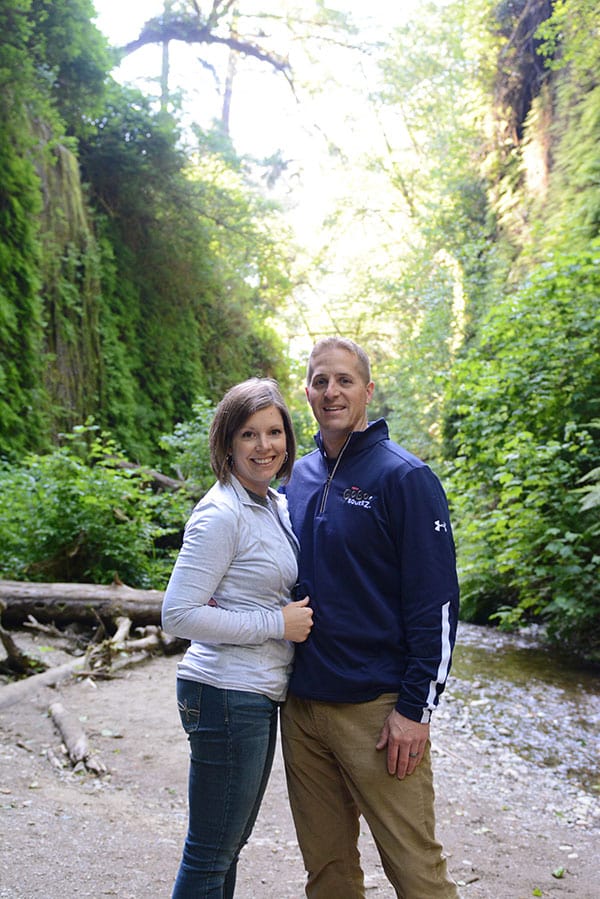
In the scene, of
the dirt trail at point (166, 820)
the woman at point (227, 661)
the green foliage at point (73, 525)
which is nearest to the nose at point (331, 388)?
the woman at point (227, 661)

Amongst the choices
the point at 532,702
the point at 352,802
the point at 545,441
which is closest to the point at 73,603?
the point at 532,702

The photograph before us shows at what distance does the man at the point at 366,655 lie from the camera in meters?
2.37

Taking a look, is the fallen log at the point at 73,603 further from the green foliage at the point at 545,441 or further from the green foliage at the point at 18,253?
the green foliage at the point at 545,441

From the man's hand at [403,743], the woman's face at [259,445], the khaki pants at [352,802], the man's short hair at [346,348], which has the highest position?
the man's short hair at [346,348]

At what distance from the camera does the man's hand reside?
7.71 feet

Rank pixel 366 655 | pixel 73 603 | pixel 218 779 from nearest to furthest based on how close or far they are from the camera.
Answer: pixel 218 779 < pixel 366 655 < pixel 73 603

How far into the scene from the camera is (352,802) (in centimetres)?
264

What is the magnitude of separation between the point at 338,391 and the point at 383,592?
26.9 inches

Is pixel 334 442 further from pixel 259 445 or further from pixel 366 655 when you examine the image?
pixel 366 655

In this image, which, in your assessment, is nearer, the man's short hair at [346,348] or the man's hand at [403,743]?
the man's hand at [403,743]

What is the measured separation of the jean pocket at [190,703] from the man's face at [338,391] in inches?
37.3

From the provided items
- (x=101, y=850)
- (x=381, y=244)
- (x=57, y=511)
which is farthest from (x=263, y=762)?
(x=381, y=244)

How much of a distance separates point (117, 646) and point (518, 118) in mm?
14627

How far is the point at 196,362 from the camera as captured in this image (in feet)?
59.2
